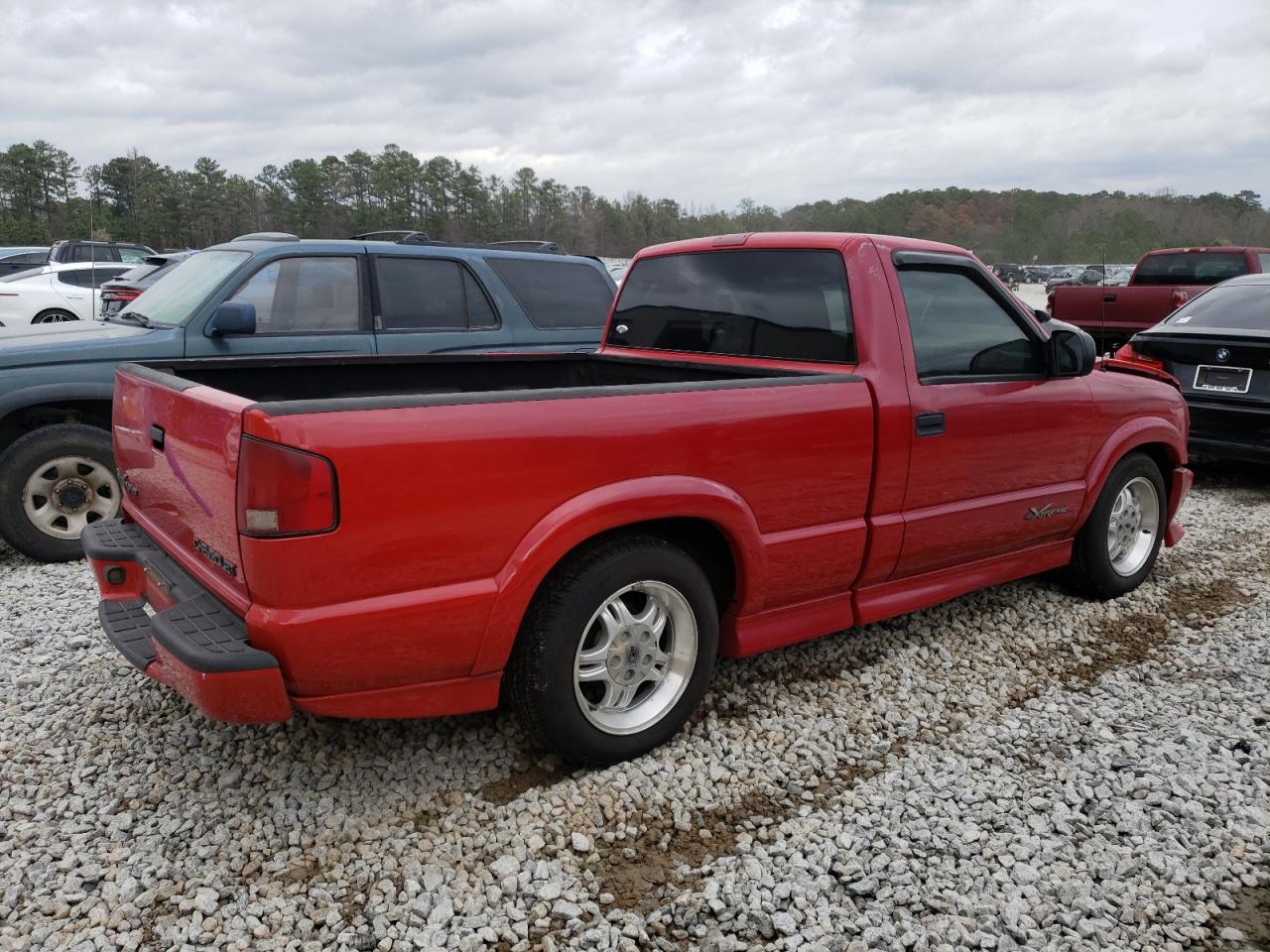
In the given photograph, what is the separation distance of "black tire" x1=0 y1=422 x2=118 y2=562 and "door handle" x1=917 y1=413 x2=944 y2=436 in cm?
424

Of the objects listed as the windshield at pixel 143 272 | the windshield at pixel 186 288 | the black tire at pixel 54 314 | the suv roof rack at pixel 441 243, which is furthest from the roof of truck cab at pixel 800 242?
the black tire at pixel 54 314

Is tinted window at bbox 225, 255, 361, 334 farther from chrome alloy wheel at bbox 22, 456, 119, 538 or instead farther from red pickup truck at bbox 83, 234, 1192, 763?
red pickup truck at bbox 83, 234, 1192, 763

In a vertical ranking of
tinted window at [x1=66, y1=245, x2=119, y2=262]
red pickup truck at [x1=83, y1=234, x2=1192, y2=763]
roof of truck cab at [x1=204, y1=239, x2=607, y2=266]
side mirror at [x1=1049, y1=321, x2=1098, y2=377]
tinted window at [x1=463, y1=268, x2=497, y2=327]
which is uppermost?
tinted window at [x1=66, y1=245, x2=119, y2=262]

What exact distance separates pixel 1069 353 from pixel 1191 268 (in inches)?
466

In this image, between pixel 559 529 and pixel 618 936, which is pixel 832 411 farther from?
pixel 618 936

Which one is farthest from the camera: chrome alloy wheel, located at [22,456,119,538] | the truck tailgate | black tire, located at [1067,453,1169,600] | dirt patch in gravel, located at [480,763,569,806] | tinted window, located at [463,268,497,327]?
tinted window, located at [463,268,497,327]

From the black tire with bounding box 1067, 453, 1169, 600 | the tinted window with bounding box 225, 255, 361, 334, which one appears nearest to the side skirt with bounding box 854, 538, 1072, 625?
the black tire with bounding box 1067, 453, 1169, 600

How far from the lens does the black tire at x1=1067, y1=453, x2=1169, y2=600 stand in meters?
4.50

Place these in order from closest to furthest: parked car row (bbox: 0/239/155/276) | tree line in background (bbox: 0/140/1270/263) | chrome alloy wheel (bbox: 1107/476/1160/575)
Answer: chrome alloy wheel (bbox: 1107/476/1160/575)
parked car row (bbox: 0/239/155/276)
tree line in background (bbox: 0/140/1270/263)

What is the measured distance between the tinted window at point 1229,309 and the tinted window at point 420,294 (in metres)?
5.79

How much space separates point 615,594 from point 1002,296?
2361 millimetres

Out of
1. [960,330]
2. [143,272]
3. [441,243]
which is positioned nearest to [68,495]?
[441,243]

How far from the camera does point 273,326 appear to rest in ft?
18.4

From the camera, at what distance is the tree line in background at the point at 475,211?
66250 mm
